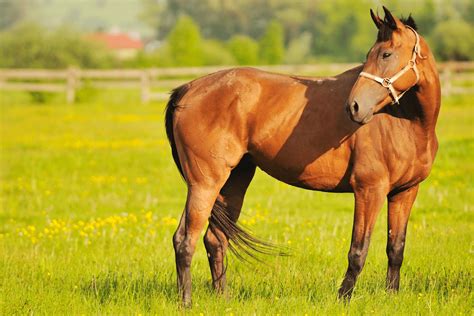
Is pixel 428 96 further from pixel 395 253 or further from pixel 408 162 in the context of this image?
pixel 395 253

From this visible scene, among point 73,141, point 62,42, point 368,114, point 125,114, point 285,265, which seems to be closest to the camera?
point 368,114

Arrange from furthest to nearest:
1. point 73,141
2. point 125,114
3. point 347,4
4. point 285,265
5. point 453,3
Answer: point 347,4
point 453,3
point 125,114
point 73,141
point 285,265

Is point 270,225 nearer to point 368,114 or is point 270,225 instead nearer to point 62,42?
point 368,114

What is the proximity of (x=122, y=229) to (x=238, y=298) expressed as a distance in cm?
352

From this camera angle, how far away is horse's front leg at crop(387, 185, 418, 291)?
6855 mm

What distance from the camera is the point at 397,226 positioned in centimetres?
694

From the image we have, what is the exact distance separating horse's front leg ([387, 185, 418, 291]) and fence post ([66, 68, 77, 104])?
33.7 metres

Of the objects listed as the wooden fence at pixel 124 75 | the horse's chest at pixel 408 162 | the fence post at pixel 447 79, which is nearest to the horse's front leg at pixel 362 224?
the horse's chest at pixel 408 162

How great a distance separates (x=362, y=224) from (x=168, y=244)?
3.38m

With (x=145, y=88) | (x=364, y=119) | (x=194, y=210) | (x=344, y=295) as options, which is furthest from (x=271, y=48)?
(x=364, y=119)

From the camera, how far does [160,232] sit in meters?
10.2

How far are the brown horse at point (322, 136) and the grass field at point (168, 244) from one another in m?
0.38

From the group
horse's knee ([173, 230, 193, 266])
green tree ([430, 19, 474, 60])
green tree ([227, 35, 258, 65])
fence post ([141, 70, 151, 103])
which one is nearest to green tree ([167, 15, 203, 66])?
green tree ([227, 35, 258, 65])

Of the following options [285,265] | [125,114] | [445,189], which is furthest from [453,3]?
[285,265]
